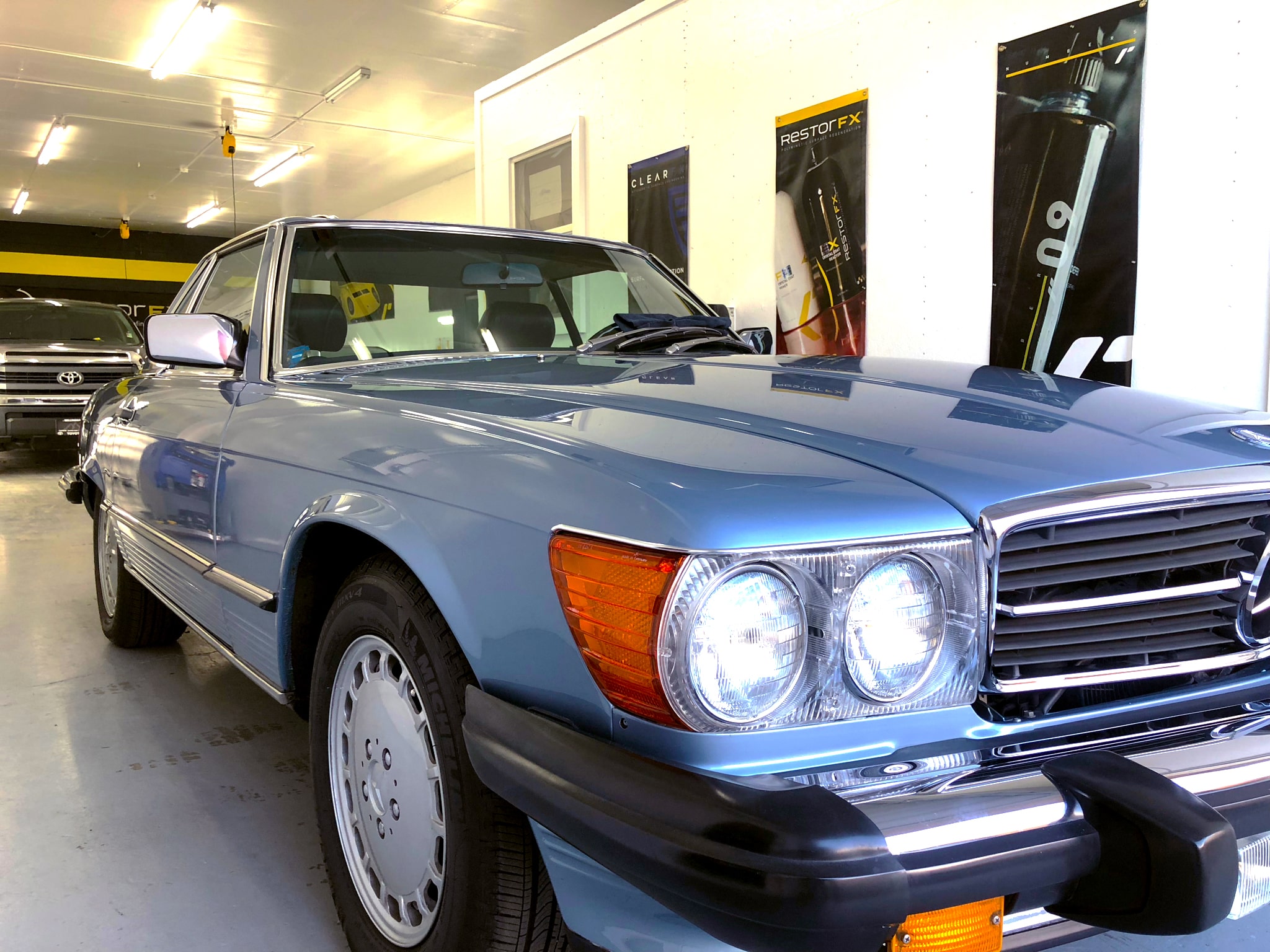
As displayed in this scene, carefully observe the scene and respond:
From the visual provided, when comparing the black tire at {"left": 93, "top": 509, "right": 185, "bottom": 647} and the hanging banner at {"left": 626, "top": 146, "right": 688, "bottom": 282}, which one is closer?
the black tire at {"left": 93, "top": 509, "right": 185, "bottom": 647}

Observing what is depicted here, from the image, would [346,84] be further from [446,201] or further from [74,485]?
[74,485]

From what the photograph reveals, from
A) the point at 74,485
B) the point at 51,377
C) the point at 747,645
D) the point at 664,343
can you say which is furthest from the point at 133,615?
the point at 51,377

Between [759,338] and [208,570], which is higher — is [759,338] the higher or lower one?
the higher one

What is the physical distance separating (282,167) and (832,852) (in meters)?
14.8

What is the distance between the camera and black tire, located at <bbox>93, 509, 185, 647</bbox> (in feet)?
10.8

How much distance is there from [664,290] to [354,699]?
5.26 ft

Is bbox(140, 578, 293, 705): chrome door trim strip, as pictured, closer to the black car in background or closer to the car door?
the car door

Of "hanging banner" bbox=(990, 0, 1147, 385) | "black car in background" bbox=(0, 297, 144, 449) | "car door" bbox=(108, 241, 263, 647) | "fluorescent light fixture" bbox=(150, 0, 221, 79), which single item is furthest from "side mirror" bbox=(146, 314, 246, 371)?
"black car in background" bbox=(0, 297, 144, 449)

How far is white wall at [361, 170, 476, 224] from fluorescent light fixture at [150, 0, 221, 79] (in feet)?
14.0

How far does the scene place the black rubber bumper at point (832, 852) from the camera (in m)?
0.85

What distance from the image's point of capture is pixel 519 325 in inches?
93.2

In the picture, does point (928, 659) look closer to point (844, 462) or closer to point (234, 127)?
point (844, 462)

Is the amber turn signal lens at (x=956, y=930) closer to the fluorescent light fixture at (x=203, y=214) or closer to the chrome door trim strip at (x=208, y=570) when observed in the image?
the chrome door trim strip at (x=208, y=570)

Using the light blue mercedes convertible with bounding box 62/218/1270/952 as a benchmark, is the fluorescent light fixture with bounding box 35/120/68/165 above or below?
above
